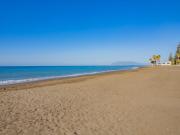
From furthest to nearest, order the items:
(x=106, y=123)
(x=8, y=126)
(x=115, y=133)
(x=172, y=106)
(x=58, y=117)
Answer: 1. (x=172, y=106)
2. (x=58, y=117)
3. (x=106, y=123)
4. (x=8, y=126)
5. (x=115, y=133)

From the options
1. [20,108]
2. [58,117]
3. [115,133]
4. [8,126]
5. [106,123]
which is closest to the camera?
[115,133]

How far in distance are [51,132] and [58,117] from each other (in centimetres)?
122

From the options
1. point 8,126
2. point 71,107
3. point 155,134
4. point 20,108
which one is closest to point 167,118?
point 155,134

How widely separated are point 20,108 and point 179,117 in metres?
5.94

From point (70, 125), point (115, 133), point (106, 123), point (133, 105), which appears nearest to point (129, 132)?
point (115, 133)

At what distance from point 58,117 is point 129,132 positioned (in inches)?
95.6

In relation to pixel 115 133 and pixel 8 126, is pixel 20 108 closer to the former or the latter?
pixel 8 126

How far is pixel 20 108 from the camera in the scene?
6793 mm

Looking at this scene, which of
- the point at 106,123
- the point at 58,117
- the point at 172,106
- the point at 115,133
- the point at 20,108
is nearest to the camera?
the point at 115,133

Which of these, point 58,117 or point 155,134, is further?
point 58,117

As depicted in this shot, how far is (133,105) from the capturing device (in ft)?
24.6

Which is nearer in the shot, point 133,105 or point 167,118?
point 167,118

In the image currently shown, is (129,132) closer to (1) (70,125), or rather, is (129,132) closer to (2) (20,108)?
(1) (70,125)

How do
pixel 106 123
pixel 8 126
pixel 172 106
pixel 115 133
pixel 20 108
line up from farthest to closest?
pixel 172 106 → pixel 20 108 → pixel 106 123 → pixel 8 126 → pixel 115 133
